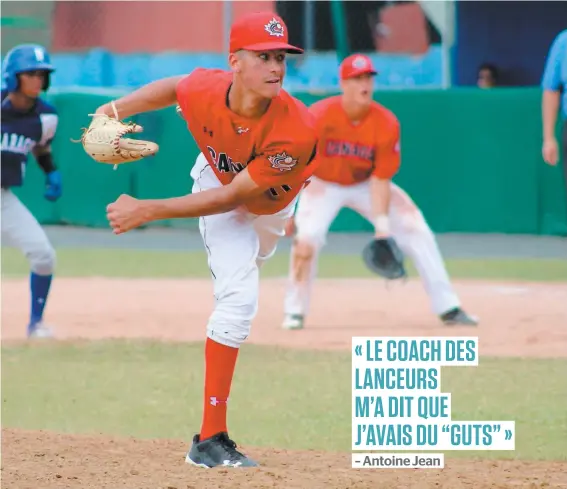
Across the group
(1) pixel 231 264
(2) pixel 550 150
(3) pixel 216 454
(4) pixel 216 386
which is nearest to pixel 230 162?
(1) pixel 231 264

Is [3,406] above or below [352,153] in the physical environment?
below

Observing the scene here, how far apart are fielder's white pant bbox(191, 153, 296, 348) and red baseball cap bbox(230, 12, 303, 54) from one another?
2.43 ft

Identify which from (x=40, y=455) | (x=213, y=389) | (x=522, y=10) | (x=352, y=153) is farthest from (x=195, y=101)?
(x=522, y=10)

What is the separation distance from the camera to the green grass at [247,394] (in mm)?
6578

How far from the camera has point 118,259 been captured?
47.8ft

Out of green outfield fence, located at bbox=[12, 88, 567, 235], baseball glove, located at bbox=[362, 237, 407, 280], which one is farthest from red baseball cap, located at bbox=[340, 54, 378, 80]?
green outfield fence, located at bbox=[12, 88, 567, 235]

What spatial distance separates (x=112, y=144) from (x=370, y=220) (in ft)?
14.0

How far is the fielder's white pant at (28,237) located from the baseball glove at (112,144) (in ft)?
11.2

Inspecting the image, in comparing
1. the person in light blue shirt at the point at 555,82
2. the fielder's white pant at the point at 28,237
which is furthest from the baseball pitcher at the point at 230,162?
the person in light blue shirt at the point at 555,82

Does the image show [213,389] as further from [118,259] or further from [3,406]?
[118,259]

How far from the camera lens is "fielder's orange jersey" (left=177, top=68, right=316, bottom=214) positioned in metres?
5.53

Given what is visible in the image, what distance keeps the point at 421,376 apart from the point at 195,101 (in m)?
1.61

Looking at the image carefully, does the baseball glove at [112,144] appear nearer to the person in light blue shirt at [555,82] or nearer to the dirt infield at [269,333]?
the dirt infield at [269,333]

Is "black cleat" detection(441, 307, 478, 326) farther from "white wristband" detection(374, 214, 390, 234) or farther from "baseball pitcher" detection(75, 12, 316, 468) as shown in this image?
"baseball pitcher" detection(75, 12, 316, 468)
